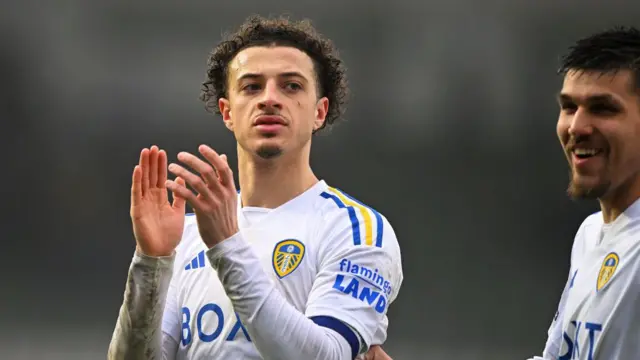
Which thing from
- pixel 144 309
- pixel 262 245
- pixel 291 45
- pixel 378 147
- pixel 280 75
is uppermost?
pixel 378 147

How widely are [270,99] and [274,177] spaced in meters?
0.28

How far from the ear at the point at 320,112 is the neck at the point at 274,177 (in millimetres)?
144

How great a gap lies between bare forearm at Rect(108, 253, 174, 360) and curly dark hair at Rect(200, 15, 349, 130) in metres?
0.80

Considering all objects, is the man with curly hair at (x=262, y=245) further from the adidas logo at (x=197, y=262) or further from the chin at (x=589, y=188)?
the chin at (x=589, y=188)

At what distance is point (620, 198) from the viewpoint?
298cm

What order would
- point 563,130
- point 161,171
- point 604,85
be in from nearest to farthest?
point 604,85
point 563,130
point 161,171

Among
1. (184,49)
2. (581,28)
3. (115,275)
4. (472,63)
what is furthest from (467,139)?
(115,275)

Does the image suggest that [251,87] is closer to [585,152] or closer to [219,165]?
[219,165]

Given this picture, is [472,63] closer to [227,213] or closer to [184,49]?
[184,49]

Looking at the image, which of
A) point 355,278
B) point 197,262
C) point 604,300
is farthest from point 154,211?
point 604,300

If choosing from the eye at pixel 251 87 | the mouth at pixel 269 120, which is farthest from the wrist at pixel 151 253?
the eye at pixel 251 87

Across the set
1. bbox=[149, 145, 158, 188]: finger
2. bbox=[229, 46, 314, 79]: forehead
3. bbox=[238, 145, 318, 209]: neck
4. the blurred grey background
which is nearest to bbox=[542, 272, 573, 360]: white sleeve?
bbox=[238, 145, 318, 209]: neck

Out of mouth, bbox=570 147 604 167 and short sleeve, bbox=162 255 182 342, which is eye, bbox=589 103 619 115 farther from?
short sleeve, bbox=162 255 182 342

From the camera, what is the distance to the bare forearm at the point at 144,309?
3.12m
